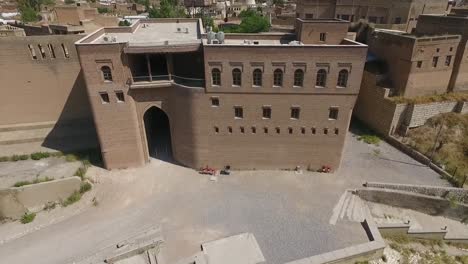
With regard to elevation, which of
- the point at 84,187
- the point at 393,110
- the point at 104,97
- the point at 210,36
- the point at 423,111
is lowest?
the point at 84,187

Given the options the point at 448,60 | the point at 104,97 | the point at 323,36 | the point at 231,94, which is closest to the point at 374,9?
the point at 448,60

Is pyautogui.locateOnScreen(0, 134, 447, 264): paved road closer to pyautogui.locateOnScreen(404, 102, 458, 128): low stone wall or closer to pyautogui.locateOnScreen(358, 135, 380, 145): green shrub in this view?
pyautogui.locateOnScreen(358, 135, 380, 145): green shrub

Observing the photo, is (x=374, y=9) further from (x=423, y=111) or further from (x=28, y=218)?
(x=28, y=218)

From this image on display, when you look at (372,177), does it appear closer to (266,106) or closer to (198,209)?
(266,106)

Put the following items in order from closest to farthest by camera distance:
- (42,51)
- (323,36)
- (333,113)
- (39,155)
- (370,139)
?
(333,113) < (323,36) < (39,155) < (42,51) < (370,139)

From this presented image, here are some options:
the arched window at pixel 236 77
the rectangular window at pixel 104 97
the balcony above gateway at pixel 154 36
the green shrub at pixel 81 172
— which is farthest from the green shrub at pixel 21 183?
the arched window at pixel 236 77

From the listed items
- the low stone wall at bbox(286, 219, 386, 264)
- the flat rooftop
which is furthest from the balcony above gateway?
the low stone wall at bbox(286, 219, 386, 264)

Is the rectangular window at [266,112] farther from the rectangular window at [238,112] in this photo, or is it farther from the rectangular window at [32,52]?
the rectangular window at [32,52]
